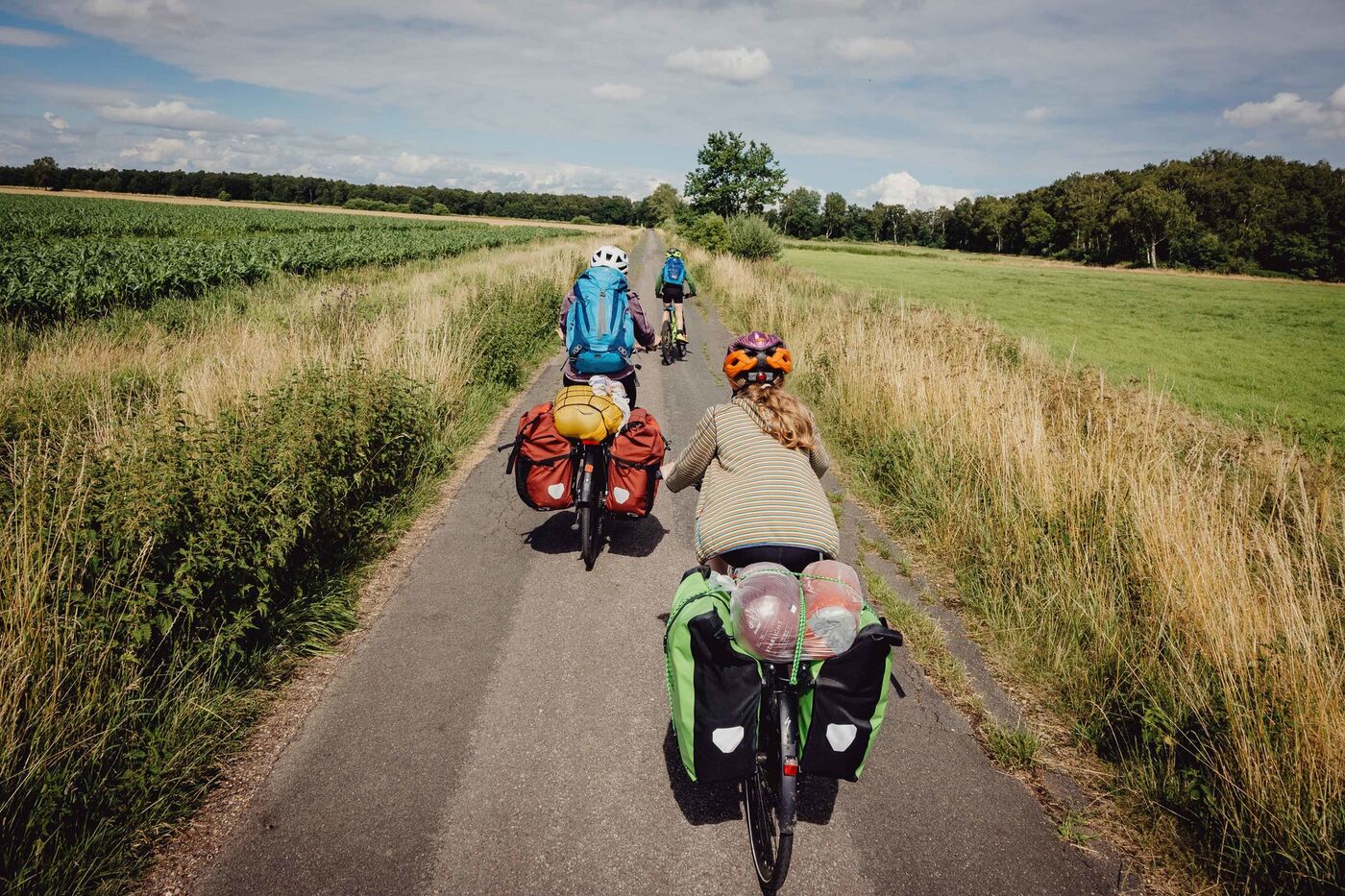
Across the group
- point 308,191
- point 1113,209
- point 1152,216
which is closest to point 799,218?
point 1113,209

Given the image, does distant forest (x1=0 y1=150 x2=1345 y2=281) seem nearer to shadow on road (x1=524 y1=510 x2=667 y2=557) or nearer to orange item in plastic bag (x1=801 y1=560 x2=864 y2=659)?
shadow on road (x1=524 y1=510 x2=667 y2=557)

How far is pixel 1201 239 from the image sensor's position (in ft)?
209

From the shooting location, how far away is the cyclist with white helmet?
5.32m

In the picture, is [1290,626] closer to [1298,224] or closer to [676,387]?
[676,387]

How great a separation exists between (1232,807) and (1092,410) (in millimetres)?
4430

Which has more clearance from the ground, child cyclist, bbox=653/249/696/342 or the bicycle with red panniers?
child cyclist, bbox=653/249/696/342

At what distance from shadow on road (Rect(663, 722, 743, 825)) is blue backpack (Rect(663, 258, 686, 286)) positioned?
10.6 metres

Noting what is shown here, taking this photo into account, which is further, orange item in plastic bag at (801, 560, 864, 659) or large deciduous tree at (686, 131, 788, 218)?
large deciduous tree at (686, 131, 788, 218)

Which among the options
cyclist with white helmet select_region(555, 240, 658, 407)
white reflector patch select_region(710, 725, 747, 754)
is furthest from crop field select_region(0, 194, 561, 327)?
white reflector patch select_region(710, 725, 747, 754)

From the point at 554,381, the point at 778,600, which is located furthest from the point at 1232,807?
the point at 554,381

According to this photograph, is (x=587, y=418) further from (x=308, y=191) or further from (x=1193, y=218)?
(x=308, y=191)

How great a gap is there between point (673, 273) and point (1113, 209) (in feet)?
281

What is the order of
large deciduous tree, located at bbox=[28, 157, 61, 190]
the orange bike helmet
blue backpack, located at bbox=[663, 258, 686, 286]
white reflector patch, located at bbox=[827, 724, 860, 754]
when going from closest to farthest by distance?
white reflector patch, located at bbox=[827, 724, 860, 754] → the orange bike helmet → blue backpack, located at bbox=[663, 258, 686, 286] → large deciduous tree, located at bbox=[28, 157, 61, 190]

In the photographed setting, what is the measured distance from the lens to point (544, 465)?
4301mm
